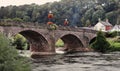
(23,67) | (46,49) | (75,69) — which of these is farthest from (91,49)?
(23,67)

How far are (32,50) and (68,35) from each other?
44.6 ft

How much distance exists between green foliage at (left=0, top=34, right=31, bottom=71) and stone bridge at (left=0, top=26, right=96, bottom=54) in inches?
1623

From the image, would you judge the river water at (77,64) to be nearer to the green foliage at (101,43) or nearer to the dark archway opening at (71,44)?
the green foliage at (101,43)

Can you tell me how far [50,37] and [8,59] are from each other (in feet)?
193

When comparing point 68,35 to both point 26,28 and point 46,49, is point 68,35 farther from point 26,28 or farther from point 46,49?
point 26,28

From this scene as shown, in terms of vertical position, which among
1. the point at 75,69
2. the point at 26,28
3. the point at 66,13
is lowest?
the point at 75,69

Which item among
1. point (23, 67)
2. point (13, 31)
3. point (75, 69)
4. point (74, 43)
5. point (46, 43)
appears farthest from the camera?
point (74, 43)

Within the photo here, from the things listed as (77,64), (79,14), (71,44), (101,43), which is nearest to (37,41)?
(101,43)

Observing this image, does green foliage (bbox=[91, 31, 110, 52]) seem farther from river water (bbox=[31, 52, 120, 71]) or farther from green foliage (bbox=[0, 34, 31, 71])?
green foliage (bbox=[0, 34, 31, 71])

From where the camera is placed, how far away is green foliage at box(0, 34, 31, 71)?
21188 millimetres

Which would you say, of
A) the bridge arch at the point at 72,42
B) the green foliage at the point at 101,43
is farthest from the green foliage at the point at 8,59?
the bridge arch at the point at 72,42

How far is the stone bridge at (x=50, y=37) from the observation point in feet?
230

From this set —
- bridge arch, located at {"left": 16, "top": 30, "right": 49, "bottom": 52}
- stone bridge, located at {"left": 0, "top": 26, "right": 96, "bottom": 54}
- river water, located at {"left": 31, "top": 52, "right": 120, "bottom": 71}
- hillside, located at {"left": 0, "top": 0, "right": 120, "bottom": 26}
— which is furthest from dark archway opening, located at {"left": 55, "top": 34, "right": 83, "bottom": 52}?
hillside, located at {"left": 0, "top": 0, "right": 120, "bottom": 26}

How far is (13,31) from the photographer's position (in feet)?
218
